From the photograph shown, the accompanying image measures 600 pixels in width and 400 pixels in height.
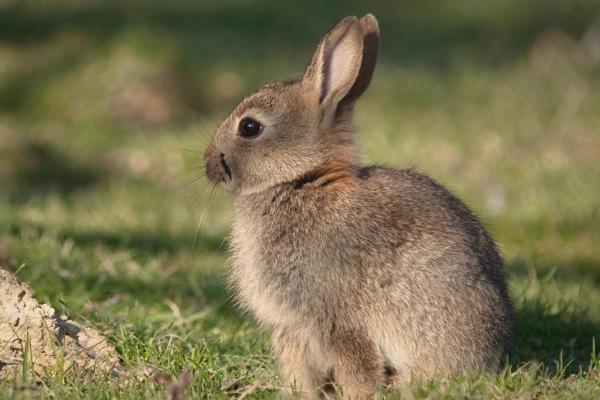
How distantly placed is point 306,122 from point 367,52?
0.48 metres

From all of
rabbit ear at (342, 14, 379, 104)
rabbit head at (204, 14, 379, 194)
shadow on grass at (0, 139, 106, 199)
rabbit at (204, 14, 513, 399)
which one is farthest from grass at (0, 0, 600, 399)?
rabbit ear at (342, 14, 379, 104)

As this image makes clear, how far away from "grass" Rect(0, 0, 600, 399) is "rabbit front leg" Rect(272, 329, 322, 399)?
0.36 ft

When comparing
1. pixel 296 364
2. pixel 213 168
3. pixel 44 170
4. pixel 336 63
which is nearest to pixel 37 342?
pixel 296 364

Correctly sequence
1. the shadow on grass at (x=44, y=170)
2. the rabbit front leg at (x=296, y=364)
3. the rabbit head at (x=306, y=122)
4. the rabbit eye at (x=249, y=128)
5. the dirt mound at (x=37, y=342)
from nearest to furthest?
the dirt mound at (x=37, y=342)
the rabbit front leg at (x=296, y=364)
the rabbit head at (x=306, y=122)
the rabbit eye at (x=249, y=128)
the shadow on grass at (x=44, y=170)

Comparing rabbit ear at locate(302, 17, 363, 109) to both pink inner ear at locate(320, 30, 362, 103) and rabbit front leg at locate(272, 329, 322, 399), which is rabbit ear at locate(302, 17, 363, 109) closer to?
pink inner ear at locate(320, 30, 362, 103)

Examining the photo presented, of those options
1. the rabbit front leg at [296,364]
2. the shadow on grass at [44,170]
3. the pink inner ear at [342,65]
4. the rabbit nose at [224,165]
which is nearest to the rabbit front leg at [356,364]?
the rabbit front leg at [296,364]

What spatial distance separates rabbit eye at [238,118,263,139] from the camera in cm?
511

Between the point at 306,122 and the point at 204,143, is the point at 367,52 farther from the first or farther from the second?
the point at 204,143

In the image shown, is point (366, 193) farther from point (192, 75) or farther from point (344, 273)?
point (192, 75)

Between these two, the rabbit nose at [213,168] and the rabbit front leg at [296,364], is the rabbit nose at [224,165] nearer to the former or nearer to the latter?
the rabbit nose at [213,168]

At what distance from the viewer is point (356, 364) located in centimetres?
448

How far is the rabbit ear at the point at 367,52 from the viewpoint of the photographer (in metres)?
5.14

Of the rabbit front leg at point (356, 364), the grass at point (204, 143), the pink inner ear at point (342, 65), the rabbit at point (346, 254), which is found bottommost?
the grass at point (204, 143)

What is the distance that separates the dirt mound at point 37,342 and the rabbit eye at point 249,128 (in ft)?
3.96
